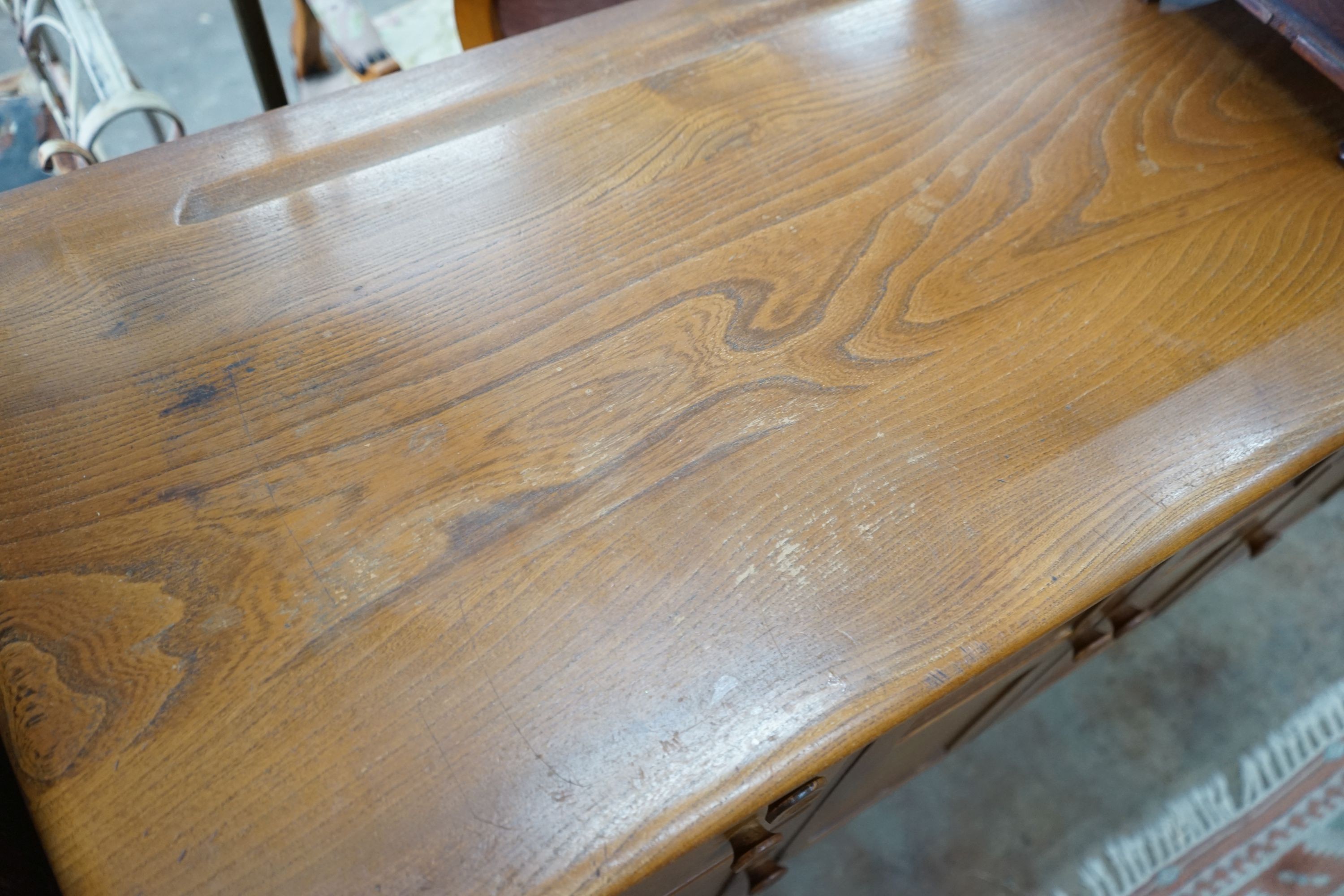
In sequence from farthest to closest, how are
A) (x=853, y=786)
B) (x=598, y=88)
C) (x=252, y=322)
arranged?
(x=853, y=786)
(x=598, y=88)
(x=252, y=322)

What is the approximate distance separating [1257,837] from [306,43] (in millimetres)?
1628

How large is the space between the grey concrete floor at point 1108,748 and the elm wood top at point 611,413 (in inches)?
32.1

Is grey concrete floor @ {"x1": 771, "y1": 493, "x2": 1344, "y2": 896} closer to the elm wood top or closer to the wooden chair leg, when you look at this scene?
the elm wood top

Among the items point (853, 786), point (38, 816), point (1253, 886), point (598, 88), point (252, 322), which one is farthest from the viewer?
point (1253, 886)

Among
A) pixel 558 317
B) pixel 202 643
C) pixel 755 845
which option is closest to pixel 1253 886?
pixel 755 845

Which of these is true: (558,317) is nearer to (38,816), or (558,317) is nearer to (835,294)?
(835,294)

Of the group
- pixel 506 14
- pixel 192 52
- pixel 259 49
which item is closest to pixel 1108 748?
pixel 506 14

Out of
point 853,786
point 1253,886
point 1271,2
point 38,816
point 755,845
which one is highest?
point 1271,2

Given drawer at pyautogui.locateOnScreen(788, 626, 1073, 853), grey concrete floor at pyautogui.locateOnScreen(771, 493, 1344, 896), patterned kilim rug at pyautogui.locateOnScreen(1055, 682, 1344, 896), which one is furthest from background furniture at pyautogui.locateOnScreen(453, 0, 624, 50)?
patterned kilim rug at pyautogui.locateOnScreen(1055, 682, 1344, 896)

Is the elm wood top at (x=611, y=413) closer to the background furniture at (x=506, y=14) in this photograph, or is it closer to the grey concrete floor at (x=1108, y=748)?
the background furniture at (x=506, y=14)

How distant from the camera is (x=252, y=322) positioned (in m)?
0.56

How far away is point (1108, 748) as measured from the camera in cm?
127

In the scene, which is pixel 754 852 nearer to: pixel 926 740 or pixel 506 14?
pixel 926 740

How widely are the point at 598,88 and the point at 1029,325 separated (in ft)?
1.18
